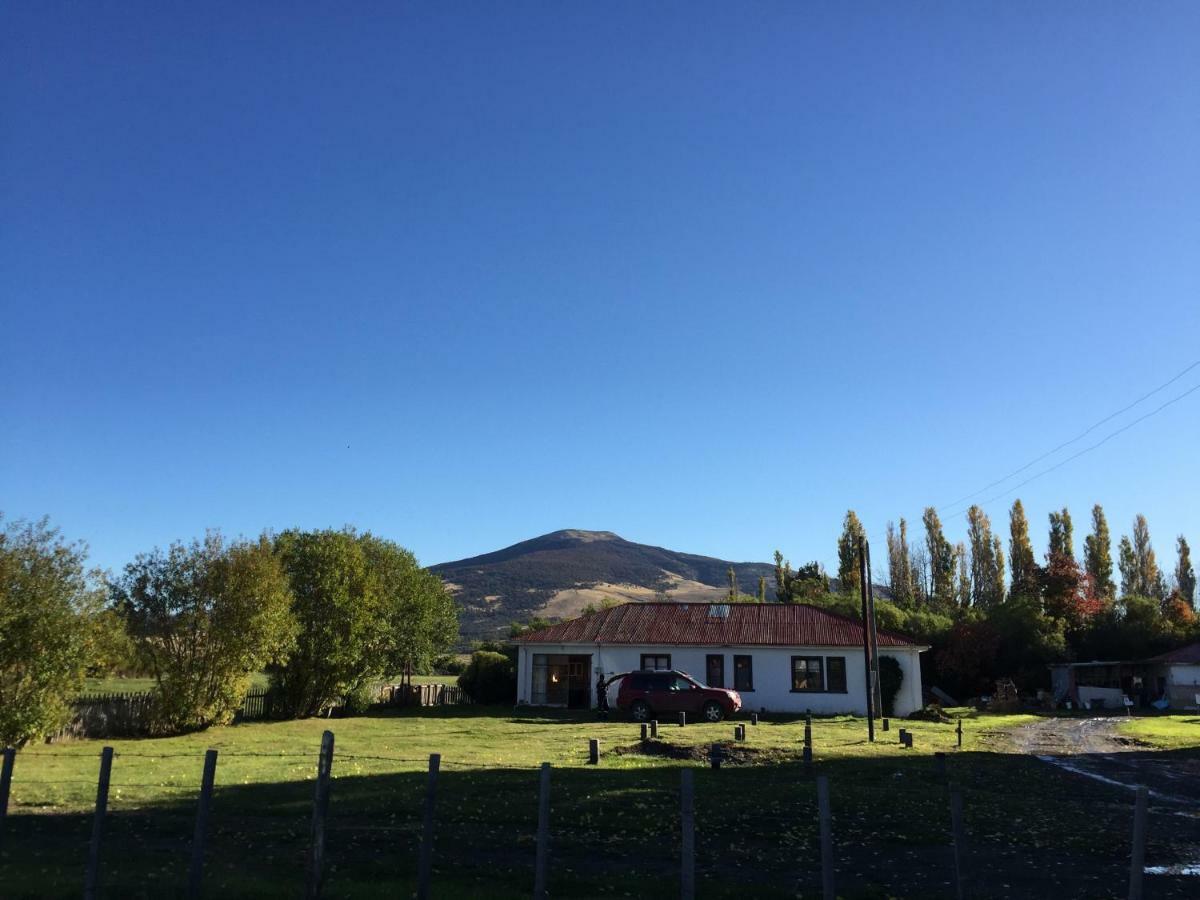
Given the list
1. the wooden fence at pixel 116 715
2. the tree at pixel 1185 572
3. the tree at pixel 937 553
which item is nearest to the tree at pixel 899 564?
the tree at pixel 937 553

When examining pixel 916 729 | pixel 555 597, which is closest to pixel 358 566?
pixel 916 729

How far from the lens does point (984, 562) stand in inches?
3346

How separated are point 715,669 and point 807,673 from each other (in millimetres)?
Answer: 4072

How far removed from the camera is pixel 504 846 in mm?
10734

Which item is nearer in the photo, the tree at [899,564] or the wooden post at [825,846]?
the wooden post at [825,846]

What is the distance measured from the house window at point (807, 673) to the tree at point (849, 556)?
3829 cm

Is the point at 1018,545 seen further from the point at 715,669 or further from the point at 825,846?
the point at 825,846

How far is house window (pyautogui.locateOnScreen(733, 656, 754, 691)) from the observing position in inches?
1561

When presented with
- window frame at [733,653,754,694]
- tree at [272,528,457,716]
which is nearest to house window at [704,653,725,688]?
window frame at [733,653,754,694]

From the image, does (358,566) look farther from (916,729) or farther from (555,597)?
(555,597)

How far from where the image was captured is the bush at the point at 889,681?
38594 mm

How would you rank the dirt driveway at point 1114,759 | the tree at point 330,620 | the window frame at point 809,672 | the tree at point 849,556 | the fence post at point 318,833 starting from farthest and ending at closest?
1. the tree at point 849,556
2. the window frame at point 809,672
3. the tree at point 330,620
4. the dirt driveway at point 1114,759
5. the fence post at point 318,833

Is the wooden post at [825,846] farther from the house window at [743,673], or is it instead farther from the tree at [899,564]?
the tree at [899,564]

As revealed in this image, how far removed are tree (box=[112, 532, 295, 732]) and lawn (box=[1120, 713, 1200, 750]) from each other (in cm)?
2924
